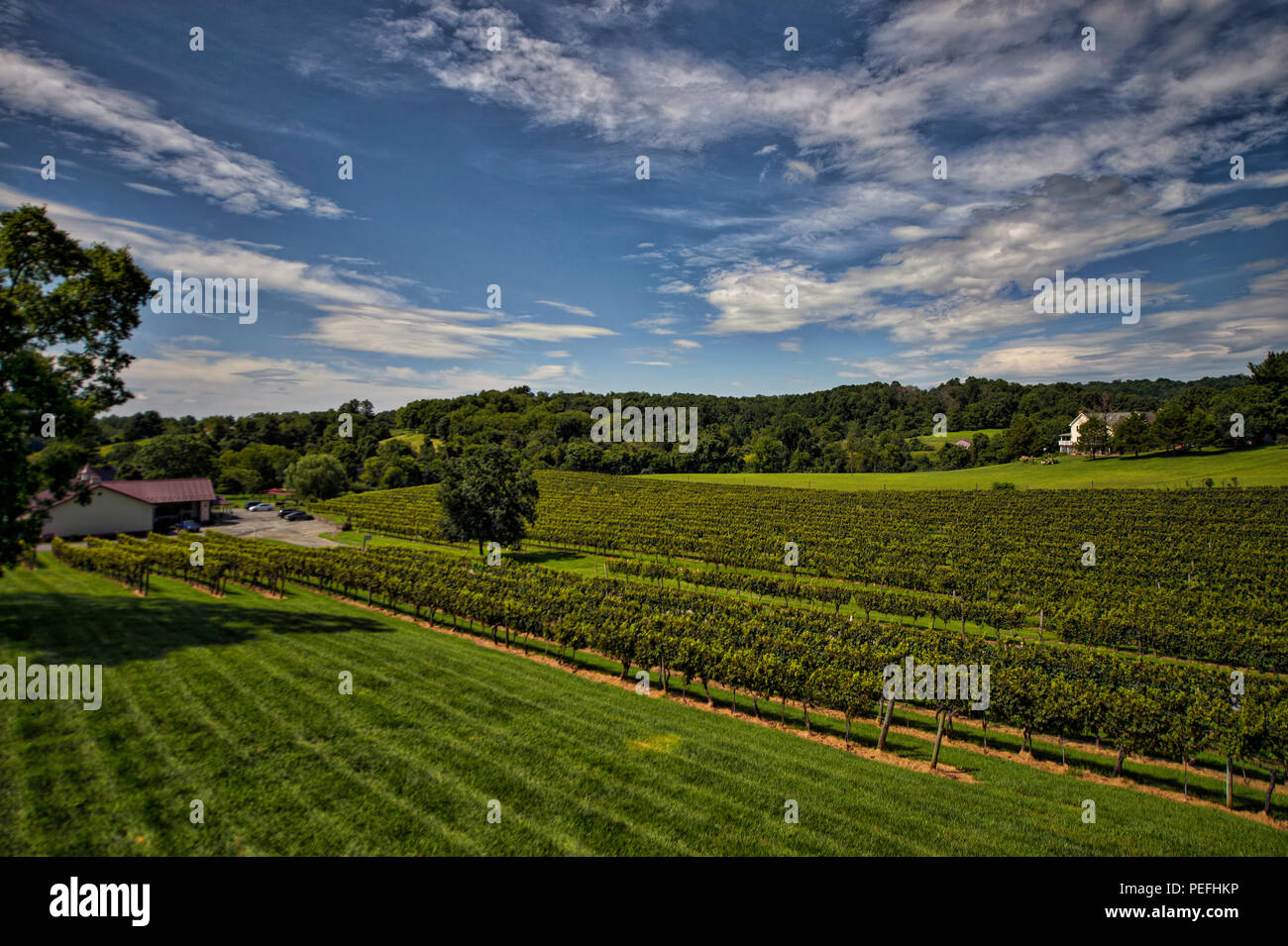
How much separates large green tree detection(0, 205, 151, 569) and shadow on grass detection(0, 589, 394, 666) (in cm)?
227

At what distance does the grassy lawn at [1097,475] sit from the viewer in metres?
71.3

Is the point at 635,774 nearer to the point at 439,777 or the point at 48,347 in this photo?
the point at 439,777

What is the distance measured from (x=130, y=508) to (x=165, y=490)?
5940 mm

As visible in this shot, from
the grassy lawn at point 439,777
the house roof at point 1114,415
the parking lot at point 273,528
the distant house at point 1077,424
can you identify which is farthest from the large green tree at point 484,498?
the house roof at point 1114,415

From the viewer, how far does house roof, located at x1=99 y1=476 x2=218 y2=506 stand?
55094 millimetres

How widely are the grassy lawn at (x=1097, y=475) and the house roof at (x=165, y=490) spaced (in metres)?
77.9

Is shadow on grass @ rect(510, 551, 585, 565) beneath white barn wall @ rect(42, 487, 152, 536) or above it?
beneath

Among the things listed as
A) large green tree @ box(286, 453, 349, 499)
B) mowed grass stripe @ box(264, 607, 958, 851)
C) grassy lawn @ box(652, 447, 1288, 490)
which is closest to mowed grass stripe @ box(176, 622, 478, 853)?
mowed grass stripe @ box(264, 607, 958, 851)

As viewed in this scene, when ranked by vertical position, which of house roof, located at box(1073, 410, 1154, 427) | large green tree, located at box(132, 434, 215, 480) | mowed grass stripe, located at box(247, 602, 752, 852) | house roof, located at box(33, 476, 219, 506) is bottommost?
mowed grass stripe, located at box(247, 602, 752, 852)

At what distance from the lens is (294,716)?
39.9ft

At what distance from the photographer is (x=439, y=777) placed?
10.3 meters

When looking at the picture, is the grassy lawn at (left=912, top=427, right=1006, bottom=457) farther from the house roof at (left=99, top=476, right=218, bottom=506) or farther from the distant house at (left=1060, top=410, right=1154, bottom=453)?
the house roof at (left=99, top=476, right=218, bottom=506)

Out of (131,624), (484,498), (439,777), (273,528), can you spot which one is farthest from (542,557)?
(439,777)

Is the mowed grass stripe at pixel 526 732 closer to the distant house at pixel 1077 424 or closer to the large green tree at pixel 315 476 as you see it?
the large green tree at pixel 315 476
